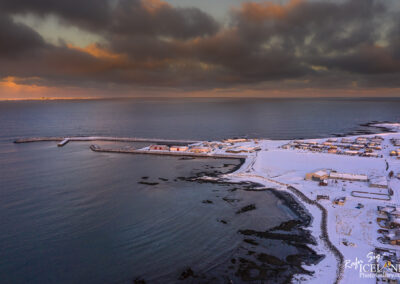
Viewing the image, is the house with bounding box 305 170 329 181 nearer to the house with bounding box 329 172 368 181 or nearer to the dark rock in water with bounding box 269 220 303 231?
the house with bounding box 329 172 368 181

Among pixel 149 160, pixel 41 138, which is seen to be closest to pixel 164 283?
pixel 149 160

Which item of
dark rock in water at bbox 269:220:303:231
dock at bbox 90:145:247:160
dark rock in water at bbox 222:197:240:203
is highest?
dock at bbox 90:145:247:160

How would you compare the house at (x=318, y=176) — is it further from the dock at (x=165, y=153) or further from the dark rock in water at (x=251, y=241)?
the dark rock in water at (x=251, y=241)

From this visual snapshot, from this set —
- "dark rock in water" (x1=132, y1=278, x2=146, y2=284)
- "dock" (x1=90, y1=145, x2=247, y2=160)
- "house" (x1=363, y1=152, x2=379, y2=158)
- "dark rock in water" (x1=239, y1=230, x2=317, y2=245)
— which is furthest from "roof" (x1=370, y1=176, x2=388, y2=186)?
"dark rock in water" (x1=132, y1=278, x2=146, y2=284)

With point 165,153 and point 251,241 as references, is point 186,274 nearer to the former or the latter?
point 251,241

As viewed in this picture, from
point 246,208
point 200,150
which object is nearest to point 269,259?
point 246,208

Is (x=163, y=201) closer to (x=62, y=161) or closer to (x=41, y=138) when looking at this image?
(x=62, y=161)
